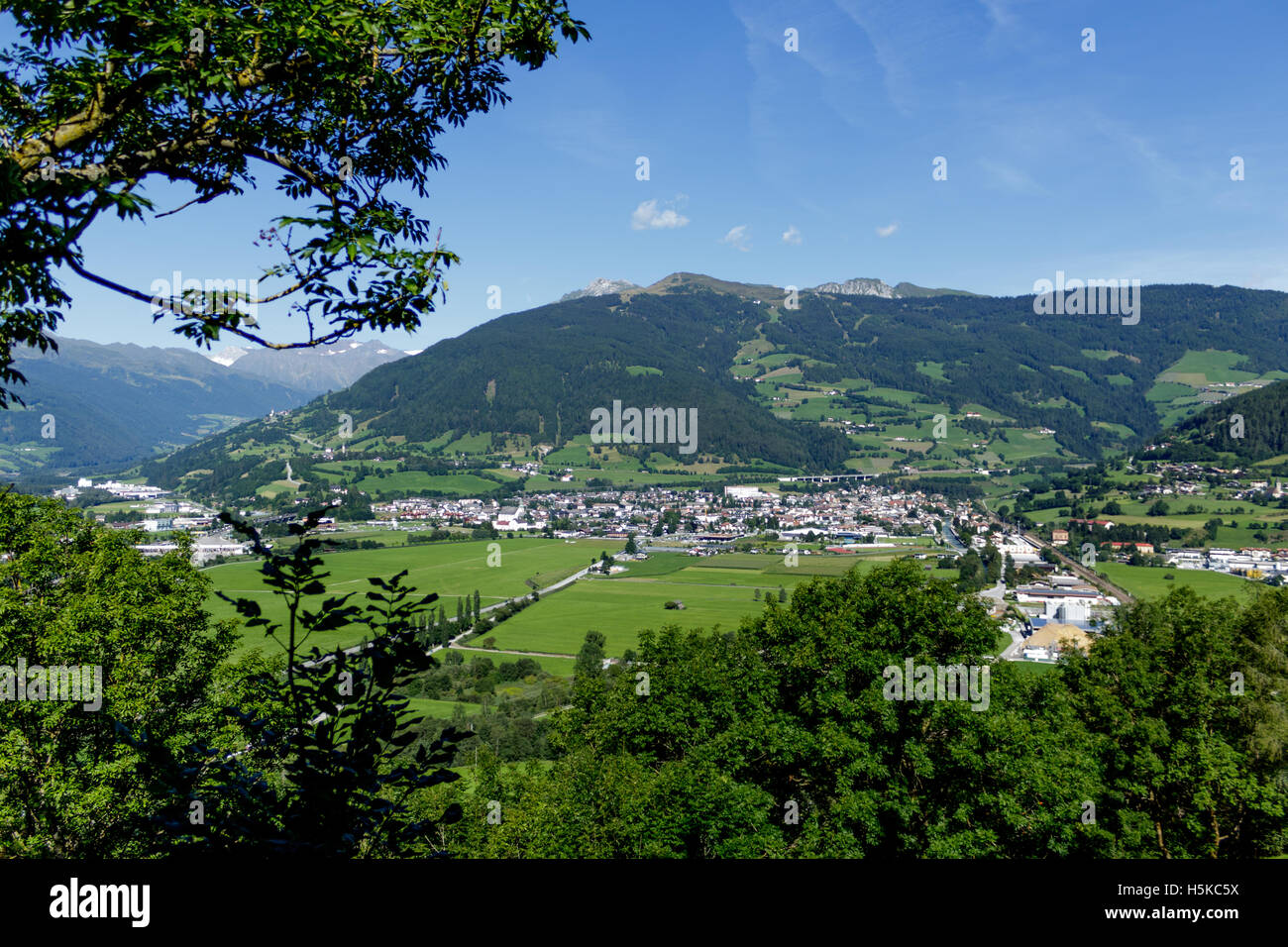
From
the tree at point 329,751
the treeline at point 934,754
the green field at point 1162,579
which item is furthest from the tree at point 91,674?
the green field at point 1162,579

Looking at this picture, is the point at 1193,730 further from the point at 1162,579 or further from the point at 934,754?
the point at 1162,579

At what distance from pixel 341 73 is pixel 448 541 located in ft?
301

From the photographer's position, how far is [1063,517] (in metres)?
96.8

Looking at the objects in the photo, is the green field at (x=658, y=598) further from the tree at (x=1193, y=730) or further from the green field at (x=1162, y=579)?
the tree at (x=1193, y=730)

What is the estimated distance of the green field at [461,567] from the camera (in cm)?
6112

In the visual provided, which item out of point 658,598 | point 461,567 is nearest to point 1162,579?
point 658,598

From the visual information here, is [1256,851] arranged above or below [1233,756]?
below

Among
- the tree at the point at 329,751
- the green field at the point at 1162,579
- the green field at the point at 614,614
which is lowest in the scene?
the green field at the point at 614,614

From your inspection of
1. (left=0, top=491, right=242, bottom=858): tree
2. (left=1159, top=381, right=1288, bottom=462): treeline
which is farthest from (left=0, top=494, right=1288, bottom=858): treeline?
(left=1159, top=381, right=1288, bottom=462): treeline

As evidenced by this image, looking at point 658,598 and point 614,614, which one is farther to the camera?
point 658,598

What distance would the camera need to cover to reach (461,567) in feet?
251

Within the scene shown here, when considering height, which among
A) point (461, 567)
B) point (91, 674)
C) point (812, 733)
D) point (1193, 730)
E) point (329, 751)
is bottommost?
point (461, 567)

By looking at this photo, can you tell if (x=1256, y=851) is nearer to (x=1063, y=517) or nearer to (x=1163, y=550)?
(x=1163, y=550)
